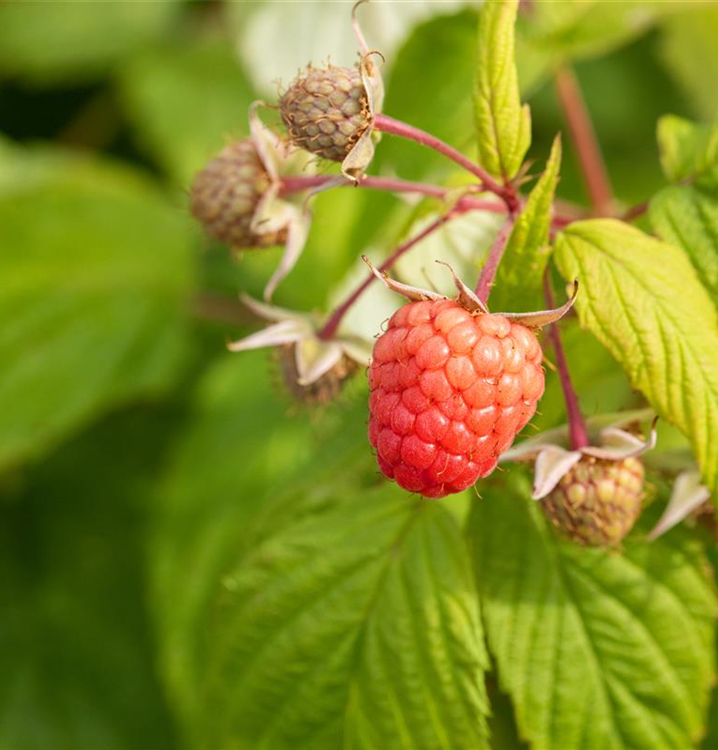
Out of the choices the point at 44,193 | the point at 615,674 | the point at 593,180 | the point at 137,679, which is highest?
the point at 44,193

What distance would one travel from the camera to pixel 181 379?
85.4 inches

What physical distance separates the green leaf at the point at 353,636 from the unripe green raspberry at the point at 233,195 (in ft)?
1.15

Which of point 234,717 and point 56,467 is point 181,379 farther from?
point 234,717

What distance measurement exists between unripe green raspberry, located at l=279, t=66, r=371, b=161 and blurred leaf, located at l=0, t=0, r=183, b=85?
1852mm

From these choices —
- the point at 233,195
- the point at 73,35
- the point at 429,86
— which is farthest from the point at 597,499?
the point at 73,35

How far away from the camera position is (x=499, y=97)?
967 millimetres

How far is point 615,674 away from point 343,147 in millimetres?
652

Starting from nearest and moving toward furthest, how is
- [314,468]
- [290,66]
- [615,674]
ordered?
[615,674]
[314,468]
[290,66]

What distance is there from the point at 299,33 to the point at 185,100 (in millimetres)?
536

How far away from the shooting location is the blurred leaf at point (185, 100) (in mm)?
2355

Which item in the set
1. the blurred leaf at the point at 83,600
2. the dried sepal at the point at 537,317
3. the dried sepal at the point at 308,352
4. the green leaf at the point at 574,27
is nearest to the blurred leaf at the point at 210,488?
the blurred leaf at the point at 83,600

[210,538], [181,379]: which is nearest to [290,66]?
[181,379]

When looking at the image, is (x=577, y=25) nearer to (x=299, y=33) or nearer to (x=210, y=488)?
(x=299, y=33)

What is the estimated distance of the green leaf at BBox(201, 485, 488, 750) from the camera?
3.69 feet
